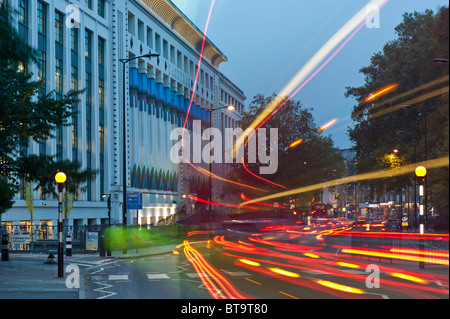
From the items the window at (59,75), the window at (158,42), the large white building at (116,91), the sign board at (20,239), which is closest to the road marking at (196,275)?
the sign board at (20,239)

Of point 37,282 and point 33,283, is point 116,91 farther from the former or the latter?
point 33,283

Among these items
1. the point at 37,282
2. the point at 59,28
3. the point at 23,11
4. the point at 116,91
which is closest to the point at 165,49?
the point at 116,91

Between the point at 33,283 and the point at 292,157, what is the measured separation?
7096cm

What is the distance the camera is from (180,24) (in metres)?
87.2

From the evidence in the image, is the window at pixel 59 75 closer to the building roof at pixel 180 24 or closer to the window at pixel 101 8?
the window at pixel 101 8

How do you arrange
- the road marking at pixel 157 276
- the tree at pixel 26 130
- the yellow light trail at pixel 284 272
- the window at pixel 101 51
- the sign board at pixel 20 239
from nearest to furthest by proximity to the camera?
1. the yellow light trail at pixel 284 272
2. the tree at pixel 26 130
3. the road marking at pixel 157 276
4. the sign board at pixel 20 239
5. the window at pixel 101 51

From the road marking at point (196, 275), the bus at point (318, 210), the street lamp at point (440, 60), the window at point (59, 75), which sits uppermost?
the window at point (59, 75)

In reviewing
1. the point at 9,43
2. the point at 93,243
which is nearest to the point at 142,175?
the point at 93,243

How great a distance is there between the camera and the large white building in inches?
1948

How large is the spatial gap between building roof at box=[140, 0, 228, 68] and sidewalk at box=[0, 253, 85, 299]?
5523 centimetres

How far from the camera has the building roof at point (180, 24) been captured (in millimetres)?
77438

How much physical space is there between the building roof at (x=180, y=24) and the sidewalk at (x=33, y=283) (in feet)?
181

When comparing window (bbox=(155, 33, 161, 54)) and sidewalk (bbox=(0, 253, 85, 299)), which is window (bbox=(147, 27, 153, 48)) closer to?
window (bbox=(155, 33, 161, 54))
